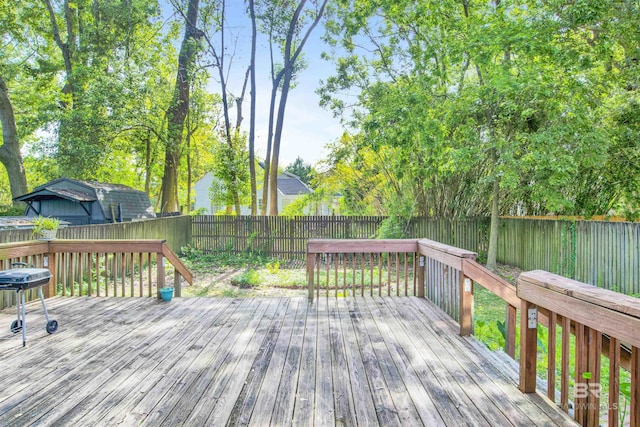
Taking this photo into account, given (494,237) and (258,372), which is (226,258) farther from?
(258,372)

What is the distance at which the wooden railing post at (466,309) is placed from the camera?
298cm

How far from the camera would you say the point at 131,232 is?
26.0 ft

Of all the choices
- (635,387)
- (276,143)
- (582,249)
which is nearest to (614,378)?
(635,387)

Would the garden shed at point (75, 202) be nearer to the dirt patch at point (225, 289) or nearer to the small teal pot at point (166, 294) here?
the dirt patch at point (225, 289)

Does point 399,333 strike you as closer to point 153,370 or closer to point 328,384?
point 328,384

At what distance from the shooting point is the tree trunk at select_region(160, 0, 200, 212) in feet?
41.0

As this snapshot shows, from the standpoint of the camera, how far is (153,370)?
238 centimetres

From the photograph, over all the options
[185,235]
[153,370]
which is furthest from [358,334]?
[185,235]

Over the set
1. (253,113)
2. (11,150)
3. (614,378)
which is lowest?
(614,378)

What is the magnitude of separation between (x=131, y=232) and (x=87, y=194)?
1.89 metres

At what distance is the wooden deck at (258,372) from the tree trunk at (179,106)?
9.83 metres

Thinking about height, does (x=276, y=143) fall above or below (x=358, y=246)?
above

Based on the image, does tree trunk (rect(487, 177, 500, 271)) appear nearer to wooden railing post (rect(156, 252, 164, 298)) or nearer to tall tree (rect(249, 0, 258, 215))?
wooden railing post (rect(156, 252, 164, 298))

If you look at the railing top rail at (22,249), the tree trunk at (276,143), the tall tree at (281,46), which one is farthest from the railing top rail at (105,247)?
the tree trunk at (276,143)
